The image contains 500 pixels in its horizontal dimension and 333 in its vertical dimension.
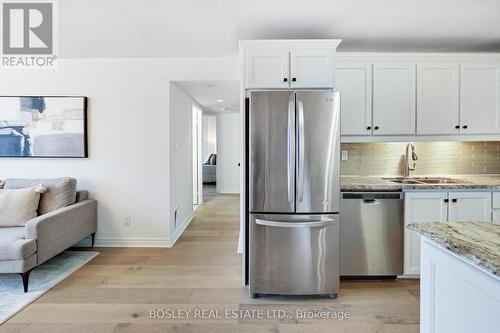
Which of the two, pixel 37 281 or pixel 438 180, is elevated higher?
pixel 438 180

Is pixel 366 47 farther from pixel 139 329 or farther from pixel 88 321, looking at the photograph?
pixel 88 321

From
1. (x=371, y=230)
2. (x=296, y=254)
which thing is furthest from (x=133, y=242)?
(x=371, y=230)

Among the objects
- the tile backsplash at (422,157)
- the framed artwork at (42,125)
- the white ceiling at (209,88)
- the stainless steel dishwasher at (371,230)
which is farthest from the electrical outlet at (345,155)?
the framed artwork at (42,125)

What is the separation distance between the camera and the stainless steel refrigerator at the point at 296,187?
7.64 feet

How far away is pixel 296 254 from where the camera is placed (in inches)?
92.5

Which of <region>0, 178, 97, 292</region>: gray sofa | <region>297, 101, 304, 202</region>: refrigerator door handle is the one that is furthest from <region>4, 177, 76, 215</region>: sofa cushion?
<region>297, 101, 304, 202</region>: refrigerator door handle

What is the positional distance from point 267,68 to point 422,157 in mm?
2095

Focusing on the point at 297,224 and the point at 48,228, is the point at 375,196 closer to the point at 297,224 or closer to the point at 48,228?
the point at 297,224

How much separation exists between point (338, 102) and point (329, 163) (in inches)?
19.9

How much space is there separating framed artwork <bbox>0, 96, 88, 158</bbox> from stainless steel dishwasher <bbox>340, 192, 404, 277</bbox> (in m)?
3.24

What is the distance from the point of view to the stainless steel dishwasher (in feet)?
8.73

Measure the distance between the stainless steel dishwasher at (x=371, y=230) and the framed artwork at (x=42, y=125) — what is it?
3.24 meters

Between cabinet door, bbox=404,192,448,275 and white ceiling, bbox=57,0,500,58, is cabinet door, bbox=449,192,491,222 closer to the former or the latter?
cabinet door, bbox=404,192,448,275

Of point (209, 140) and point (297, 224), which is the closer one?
point (297, 224)
